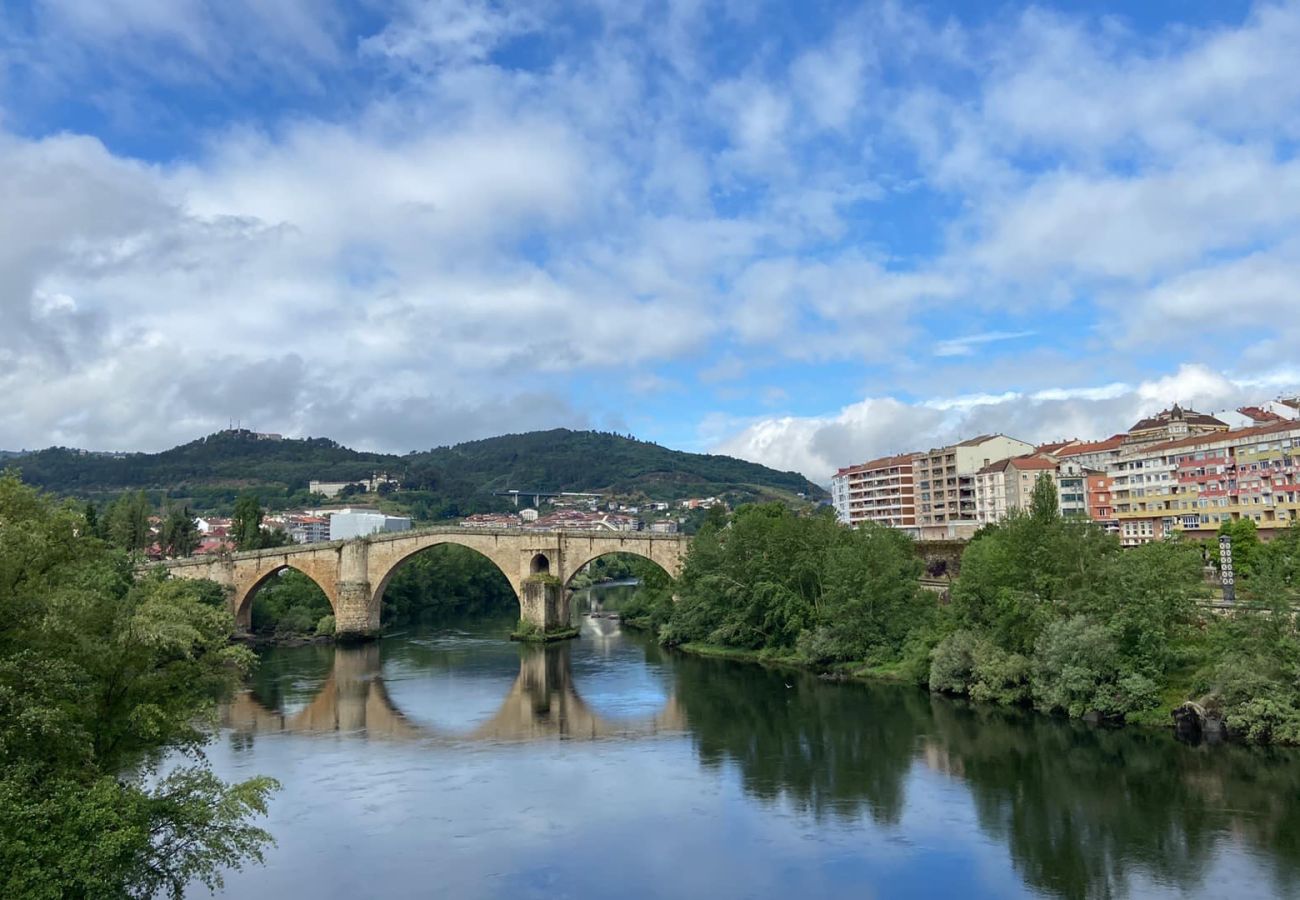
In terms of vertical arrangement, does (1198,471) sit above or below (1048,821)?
above

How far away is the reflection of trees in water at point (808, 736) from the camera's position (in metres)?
17.8

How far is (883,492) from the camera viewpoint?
67.2 meters

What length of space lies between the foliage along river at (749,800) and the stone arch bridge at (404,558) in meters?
15.6

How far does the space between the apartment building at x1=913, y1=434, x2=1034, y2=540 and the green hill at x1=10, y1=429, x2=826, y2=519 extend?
76.4 m

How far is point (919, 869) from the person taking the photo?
13961 mm

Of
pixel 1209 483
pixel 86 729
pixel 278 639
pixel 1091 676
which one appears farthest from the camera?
pixel 278 639

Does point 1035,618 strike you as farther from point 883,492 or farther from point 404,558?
point 883,492

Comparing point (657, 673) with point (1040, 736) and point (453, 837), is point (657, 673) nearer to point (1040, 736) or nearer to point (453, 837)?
point (1040, 736)

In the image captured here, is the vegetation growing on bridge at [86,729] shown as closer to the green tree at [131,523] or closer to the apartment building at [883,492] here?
the green tree at [131,523]

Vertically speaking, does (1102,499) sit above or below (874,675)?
above

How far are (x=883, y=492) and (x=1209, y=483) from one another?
27.0m

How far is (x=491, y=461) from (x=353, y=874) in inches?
7002

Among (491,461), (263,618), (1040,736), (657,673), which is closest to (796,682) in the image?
(657,673)

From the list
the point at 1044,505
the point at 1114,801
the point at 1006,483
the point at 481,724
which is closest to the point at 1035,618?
the point at 1044,505
